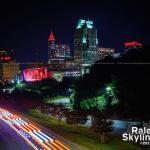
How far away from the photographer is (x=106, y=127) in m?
44.2

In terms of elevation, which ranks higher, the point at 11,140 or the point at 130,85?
the point at 130,85

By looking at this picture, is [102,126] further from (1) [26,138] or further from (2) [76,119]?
(2) [76,119]

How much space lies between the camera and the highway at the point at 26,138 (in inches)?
1569

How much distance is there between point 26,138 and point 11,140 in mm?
1884

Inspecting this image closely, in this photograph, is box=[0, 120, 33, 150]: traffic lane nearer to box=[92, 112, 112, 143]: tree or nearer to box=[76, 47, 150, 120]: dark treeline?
box=[92, 112, 112, 143]: tree

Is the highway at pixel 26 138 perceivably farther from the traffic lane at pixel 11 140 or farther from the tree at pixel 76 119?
the tree at pixel 76 119

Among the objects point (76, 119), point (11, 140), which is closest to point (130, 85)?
point (76, 119)

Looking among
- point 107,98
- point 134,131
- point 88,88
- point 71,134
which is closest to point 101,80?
point 88,88

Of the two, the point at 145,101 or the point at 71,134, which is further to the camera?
the point at 145,101

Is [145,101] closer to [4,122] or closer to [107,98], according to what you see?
[107,98]


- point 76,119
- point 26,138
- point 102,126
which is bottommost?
point 26,138

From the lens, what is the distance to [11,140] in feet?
154

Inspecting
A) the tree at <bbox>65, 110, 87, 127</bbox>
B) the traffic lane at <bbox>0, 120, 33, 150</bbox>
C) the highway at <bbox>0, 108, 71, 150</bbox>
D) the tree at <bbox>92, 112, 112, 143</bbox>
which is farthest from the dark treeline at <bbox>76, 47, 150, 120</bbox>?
the traffic lane at <bbox>0, 120, 33, 150</bbox>

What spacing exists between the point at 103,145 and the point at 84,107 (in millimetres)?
35681
